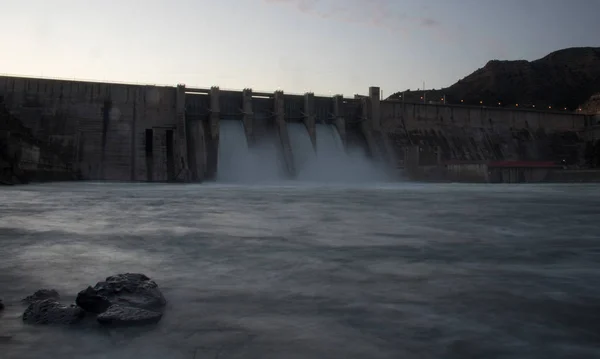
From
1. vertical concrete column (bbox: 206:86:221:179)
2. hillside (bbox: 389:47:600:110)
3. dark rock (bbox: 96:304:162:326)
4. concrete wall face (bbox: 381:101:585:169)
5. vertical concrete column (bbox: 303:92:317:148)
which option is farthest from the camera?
hillside (bbox: 389:47:600:110)

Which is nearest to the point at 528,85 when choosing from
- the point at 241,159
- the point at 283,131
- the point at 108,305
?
the point at 283,131

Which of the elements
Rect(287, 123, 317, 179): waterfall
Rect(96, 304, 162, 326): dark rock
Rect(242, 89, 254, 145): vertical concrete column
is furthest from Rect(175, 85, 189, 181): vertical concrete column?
Rect(96, 304, 162, 326): dark rock

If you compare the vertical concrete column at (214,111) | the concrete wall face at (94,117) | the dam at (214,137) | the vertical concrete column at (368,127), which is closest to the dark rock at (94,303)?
the dam at (214,137)

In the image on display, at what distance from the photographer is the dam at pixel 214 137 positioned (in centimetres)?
3416

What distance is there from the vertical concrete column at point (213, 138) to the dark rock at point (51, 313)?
3296cm

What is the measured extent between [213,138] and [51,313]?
3405cm

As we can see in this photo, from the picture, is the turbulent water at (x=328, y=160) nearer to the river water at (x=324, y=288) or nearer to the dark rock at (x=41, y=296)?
the river water at (x=324, y=288)

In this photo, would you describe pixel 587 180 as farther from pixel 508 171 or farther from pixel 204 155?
pixel 204 155

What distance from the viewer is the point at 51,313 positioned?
9.96 ft

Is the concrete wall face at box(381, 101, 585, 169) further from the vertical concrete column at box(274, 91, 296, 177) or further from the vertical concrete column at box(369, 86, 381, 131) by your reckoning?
the vertical concrete column at box(274, 91, 296, 177)

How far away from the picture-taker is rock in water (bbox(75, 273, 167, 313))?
3.24 metres

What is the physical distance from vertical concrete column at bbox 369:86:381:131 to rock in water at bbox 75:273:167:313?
41.7 metres

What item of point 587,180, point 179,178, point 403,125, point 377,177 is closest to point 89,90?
point 179,178

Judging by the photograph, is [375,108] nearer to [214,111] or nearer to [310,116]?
[310,116]
